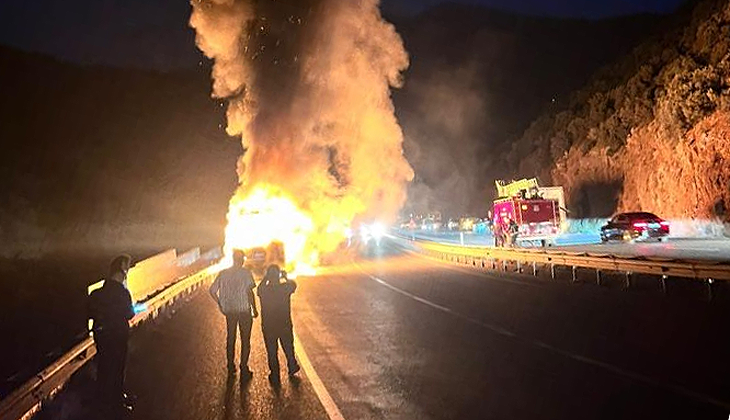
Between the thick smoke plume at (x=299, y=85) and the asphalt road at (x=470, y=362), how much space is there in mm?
15399

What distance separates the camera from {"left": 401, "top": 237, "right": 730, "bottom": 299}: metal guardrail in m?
12.7

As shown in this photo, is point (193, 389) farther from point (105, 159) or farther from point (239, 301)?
point (105, 159)

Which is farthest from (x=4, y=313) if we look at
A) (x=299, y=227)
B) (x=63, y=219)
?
(x=63, y=219)

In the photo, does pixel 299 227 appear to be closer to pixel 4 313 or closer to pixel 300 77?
pixel 300 77

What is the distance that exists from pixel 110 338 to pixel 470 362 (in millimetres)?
4979

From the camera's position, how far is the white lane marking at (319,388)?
6255 millimetres

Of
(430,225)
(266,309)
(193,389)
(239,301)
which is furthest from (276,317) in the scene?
(430,225)

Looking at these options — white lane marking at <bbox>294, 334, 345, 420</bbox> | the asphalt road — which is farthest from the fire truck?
white lane marking at <bbox>294, 334, 345, 420</bbox>

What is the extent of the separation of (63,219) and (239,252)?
3139 inches

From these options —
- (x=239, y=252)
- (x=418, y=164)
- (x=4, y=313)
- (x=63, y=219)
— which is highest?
(x=418, y=164)

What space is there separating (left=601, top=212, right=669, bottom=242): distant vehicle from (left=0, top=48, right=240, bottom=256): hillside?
54.4m

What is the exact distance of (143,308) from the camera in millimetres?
12336

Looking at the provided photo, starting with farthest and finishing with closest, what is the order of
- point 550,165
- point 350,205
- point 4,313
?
point 550,165 < point 350,205 < point 4,313

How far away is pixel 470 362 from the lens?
8555 millimetres
